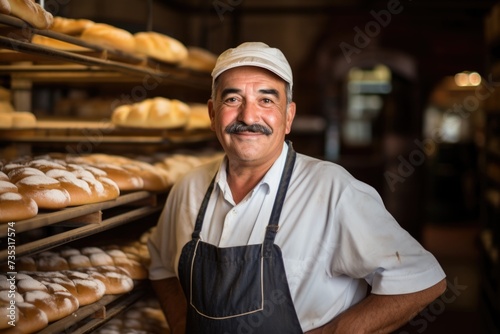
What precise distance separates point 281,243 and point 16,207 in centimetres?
81

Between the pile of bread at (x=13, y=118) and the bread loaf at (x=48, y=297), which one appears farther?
the pile of bread at (x=13, y=118)

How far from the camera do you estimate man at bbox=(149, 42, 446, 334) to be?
1.91 metres

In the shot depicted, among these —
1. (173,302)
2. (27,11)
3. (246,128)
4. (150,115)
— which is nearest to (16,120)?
(150,115)

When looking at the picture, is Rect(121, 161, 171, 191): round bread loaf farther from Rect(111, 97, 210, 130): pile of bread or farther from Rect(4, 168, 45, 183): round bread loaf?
Rect(4, 168, 45, 183): round bread loaf

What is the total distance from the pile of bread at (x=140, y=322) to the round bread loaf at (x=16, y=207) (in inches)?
32.1

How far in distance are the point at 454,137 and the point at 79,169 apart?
11.4 m

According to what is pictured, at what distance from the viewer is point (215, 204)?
2.19m

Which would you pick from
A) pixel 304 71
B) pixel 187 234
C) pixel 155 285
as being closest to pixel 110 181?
pixel 187 234

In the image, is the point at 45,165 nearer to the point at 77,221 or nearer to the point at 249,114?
the point at 77,221

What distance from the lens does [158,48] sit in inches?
123

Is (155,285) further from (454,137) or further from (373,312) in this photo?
(454,137)

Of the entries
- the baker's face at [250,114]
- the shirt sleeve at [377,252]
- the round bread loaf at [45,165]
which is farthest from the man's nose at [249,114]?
the round bread loaf at [45,165]

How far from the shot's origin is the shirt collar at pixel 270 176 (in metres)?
2.06

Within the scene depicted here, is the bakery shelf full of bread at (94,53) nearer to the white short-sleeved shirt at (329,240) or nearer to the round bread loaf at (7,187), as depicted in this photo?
the round bread loaf at (7,187)
